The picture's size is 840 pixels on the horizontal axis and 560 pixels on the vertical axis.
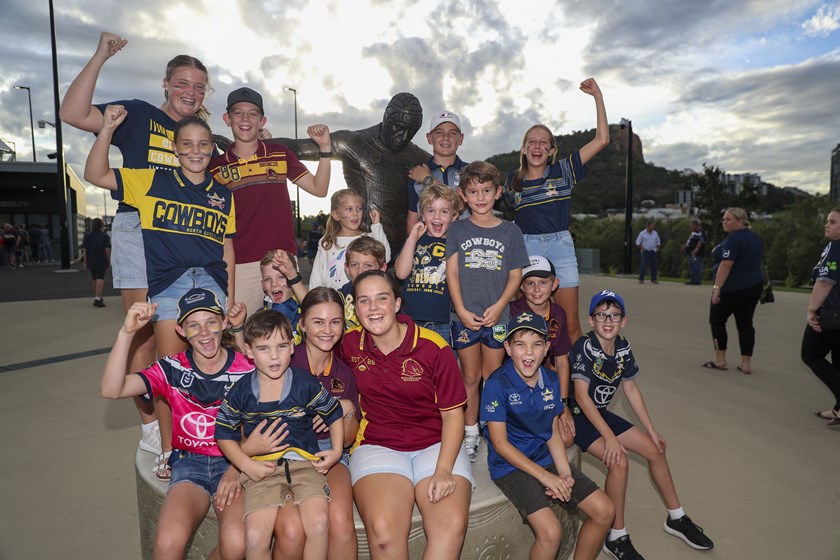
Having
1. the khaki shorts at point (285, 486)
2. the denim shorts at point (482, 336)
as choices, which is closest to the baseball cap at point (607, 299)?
the denim shorts at point (482, 336)

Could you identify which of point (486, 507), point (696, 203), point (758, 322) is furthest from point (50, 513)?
point (696, 203)

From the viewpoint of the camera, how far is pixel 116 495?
11.3ft

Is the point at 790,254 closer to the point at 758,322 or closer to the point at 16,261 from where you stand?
the point at 758,322

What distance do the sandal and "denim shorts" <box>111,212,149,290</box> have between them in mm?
963

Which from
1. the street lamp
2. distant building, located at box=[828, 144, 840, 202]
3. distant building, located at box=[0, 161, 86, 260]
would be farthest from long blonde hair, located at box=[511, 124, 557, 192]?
distant building, located at box=[828, 144, 840, 202]

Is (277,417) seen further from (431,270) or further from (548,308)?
(548,308)

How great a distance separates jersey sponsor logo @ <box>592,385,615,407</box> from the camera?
313cm

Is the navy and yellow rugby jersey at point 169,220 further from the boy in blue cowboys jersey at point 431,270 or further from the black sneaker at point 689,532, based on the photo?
the black sneaker at point 689,532

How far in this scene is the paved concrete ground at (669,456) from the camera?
9.71 ft

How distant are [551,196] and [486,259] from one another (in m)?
0.89

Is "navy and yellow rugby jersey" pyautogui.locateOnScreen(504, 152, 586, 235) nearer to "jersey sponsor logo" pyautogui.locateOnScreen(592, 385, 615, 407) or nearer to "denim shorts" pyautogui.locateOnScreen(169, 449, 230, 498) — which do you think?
"jersey sponsor logo" pyautogui.locateOnScreen(592, 385, 615, 407)

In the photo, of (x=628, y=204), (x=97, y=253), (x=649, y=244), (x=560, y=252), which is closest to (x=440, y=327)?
(x=560, y=252)

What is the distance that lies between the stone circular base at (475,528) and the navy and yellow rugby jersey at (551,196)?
1852 mm

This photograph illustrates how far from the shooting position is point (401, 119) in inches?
160
